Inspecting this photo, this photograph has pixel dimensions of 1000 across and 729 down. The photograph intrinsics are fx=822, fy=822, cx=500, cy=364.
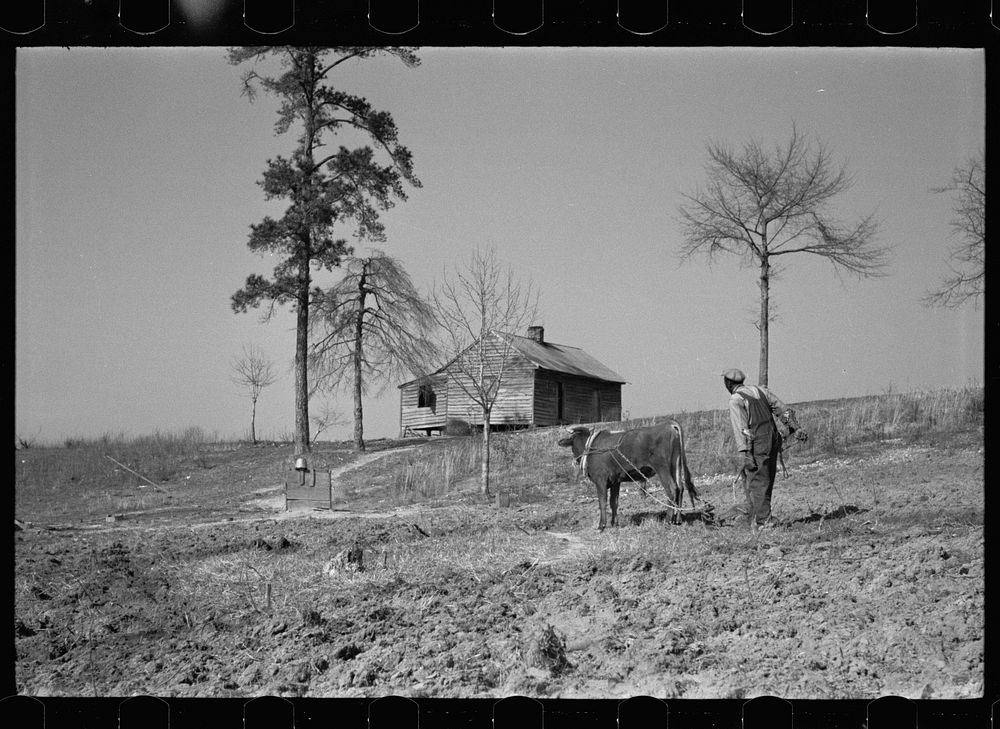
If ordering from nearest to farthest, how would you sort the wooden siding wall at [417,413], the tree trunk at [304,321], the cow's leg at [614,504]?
the cow's leg at [614,504] < the tree trunk at [304,321] < the wooden siding wall at [417,413]

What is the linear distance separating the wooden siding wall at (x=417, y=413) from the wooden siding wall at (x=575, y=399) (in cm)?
406

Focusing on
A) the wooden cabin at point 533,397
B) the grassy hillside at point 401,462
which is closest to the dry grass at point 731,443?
the grassy hillside at point 401,462

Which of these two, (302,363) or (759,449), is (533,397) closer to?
(302,363)

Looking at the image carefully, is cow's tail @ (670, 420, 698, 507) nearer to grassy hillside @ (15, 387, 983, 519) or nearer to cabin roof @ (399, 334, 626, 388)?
grassy hillside @ (15, 387, 983, 519)

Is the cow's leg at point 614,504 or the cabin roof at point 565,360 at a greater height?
the cabin roof at point 565,360

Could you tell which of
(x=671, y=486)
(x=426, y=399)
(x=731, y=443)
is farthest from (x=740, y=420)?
(x=426, y=399)

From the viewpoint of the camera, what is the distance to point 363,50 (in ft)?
47.5

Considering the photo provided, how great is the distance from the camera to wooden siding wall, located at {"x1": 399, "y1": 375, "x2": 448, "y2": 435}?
34.4m

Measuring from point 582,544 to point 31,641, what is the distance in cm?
537

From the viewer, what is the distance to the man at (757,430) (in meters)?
8.56

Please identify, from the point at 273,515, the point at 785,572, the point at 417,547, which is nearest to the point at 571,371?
the point at 273,515

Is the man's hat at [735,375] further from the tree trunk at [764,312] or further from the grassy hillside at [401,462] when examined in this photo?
the tree trunk at [764,312]

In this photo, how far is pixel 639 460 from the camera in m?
10.2

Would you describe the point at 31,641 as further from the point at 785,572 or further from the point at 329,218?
the point at 329,218
